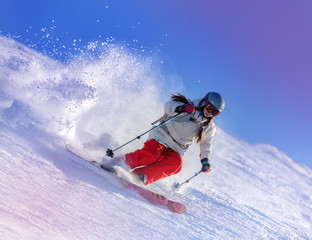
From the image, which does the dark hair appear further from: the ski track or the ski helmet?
the ski track

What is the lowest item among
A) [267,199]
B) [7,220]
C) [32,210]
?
[7,220]

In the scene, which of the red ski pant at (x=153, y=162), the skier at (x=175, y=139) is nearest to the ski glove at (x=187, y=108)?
the skier at (x=175, y=139)

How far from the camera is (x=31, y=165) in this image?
10.9ft

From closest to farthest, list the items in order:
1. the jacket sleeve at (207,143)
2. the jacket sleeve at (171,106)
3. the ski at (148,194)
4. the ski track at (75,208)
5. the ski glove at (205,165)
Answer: the ski track at (75,208), the ski at (148,194), the jacket sleeve at (171,106), the ski glove at (205,165), the jacket sleeve at (207,143)

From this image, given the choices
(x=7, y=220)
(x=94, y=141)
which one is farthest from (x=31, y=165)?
(x=94, y=141)

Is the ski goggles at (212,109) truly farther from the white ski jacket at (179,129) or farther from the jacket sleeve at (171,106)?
the jacket sleeve at (171,106)

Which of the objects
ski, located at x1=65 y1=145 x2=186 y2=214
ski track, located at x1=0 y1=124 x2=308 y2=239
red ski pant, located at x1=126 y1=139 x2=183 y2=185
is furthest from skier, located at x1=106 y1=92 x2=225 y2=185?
ski track, located at x1=0 y1=124 x2=308 y2=239

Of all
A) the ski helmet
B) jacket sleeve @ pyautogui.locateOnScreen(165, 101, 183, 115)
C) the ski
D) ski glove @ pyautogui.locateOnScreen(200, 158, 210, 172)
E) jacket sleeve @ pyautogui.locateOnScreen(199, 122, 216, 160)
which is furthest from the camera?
jacket sleeve @ pyautogui.locateOnScreen(199, 122, 216, 160)

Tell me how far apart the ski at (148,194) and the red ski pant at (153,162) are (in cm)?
18

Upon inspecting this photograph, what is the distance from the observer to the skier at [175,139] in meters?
4.17

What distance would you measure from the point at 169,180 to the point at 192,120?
1529mm

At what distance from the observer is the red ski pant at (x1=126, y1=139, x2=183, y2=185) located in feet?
13.6

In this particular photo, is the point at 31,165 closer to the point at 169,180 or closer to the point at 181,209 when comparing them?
the point at 181,209

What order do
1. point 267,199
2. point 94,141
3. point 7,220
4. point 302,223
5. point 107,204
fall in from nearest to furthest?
point 7,220, point 107,204, point 94,141, point 302,223, point 267,199
